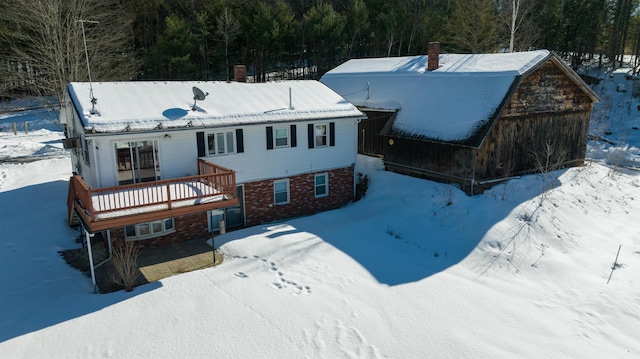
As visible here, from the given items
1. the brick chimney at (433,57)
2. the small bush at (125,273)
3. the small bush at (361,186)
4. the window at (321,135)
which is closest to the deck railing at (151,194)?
the small bush at (125,273)

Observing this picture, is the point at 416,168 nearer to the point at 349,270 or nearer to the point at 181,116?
the point at 349,270

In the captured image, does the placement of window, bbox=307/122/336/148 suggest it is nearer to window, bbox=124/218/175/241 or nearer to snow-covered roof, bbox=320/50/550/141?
snow-covered roof, bbox=320/50/550/141

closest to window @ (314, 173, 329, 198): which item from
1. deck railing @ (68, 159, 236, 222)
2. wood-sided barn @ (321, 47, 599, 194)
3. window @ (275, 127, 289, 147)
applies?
window @ (275, 127, 289, 147)

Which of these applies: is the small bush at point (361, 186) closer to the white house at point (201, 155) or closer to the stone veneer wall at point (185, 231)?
the white house at point (201, 155)

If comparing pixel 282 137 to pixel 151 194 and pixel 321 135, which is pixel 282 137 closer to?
pixel 321 135

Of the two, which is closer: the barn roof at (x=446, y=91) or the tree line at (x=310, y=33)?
the barn roof at (x=446, y=91)

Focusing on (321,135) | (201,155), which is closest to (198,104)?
(201,155)
